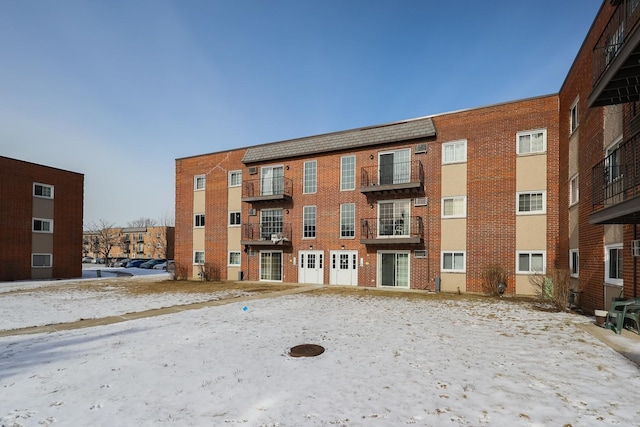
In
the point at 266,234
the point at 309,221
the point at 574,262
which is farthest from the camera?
the point at 266,234

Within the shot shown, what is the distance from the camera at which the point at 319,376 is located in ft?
19.3

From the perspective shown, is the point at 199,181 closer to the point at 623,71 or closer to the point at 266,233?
the point at 266,233

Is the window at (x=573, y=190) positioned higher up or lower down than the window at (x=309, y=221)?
higher up

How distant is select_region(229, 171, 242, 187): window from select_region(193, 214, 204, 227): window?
12.3 feet

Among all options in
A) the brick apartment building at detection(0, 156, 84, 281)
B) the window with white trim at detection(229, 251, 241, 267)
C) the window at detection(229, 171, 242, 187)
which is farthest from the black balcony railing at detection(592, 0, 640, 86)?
the brick apartment building at detection(0, 156, 84, 281)

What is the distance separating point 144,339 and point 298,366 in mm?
4248

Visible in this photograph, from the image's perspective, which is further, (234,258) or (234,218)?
(234,218)

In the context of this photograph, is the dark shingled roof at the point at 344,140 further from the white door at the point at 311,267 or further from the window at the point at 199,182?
the white door at the point at 311,267

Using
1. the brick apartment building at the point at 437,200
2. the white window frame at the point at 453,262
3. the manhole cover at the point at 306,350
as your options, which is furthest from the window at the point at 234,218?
the manhole cover at the point at 306,350

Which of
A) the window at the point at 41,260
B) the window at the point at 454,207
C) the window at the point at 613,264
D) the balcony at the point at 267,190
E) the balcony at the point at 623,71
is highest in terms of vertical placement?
the balcony at the point at 623,71

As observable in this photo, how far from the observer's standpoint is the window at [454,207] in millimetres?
18750

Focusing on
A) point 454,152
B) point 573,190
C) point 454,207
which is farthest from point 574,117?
point 454,207

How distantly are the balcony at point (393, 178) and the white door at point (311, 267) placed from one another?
5.44 metres

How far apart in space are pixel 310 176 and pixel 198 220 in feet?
33.7
